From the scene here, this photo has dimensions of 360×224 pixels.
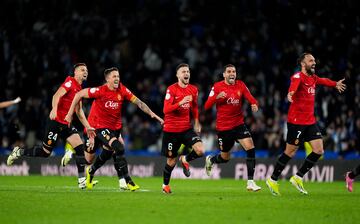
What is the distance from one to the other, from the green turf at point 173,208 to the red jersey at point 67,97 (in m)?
2.18

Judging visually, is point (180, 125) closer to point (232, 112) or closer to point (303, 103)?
point (232, 112)

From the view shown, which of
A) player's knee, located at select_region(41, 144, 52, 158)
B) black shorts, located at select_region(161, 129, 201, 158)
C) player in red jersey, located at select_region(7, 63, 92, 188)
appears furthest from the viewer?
player's knee, located at select_region(41, 144, 52, 158)

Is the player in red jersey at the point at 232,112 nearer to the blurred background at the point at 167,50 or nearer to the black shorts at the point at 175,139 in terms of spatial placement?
the black shorts at the point at 175,139

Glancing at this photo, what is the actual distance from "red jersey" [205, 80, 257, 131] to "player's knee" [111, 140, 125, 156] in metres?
2.16

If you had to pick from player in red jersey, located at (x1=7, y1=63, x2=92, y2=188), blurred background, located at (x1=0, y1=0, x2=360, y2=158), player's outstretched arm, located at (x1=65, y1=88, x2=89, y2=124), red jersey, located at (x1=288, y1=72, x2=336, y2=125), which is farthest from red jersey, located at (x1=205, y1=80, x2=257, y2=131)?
blurred background, located at (x1=0, y1=0, x2=360, y2=158)

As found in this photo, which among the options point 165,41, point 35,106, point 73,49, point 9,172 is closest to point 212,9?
point 165,41

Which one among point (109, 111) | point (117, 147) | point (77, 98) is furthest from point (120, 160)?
point (77, 98)

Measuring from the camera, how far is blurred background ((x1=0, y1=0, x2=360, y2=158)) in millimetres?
28938

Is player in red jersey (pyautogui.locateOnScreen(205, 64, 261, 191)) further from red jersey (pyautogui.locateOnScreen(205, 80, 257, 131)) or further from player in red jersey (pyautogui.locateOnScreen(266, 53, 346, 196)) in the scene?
player in red jersey (pyautogui.locateOnScreen(266, 53, 346, 196))

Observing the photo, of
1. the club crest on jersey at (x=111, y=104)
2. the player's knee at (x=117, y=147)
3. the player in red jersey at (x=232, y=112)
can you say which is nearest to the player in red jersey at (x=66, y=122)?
the club crest on jersey at (x=111, y=104)

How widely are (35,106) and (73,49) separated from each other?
11.8ft

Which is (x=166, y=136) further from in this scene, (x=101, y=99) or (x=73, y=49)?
(x=73, y=49)

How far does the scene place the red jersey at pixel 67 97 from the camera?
18422 millimetres

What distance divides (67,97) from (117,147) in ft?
7.20
